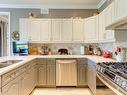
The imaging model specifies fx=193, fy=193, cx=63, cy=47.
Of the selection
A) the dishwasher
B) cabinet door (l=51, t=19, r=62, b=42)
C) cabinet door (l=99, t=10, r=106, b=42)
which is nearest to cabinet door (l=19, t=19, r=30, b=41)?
cabinet door (l=51, t=19, r=62, b=42)

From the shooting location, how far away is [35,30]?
5.85m

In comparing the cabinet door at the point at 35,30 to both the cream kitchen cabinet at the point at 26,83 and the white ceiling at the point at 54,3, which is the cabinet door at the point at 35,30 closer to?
the white ceiling at the point at 54,3

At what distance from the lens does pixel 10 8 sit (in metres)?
6.16

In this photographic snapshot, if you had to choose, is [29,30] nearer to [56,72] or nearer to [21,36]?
[21,36]

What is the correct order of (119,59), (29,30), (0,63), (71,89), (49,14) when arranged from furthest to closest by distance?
(49,14)
(29,30)
(71,89)
(119,59)
(0,63)

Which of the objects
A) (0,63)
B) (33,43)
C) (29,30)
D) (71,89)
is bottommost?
(71,89)

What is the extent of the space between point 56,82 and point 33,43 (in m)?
1.58

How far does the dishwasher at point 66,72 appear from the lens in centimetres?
526

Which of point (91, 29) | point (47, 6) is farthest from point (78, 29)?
point (47, 6)

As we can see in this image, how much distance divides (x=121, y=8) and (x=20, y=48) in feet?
11.6

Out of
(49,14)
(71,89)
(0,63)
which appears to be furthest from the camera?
(49,14)

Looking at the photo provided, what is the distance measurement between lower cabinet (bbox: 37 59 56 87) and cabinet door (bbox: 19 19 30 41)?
3.33 feet

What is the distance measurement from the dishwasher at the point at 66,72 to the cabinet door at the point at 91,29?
85 cm

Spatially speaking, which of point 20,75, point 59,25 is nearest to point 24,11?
point 59,25
